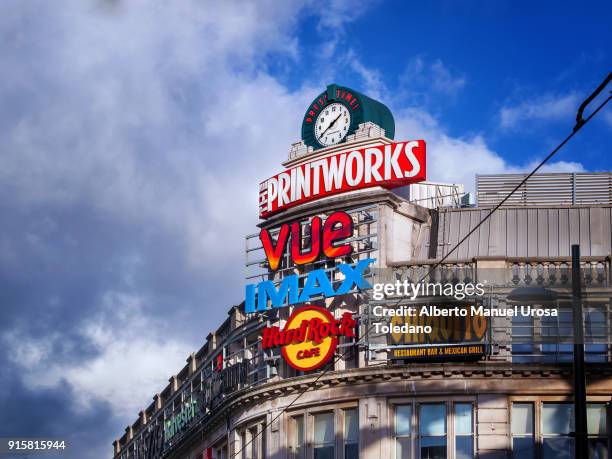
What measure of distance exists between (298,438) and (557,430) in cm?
1290

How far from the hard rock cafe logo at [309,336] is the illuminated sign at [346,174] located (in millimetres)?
6257

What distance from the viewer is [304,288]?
7888cm

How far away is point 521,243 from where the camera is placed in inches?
3078

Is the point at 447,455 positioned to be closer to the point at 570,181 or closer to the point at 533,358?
the point at 533,358

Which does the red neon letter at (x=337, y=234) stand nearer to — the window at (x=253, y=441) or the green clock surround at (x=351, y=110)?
the green clock surround at (x=351, y=110)

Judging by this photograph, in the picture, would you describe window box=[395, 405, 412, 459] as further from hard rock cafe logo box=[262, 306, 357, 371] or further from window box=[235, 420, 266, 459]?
window box=[235, 420, 266, 459]

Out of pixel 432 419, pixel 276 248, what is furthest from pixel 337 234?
pixel 432 419

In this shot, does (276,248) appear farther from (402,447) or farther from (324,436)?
(402,447)

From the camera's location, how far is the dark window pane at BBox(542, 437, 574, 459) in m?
71.8

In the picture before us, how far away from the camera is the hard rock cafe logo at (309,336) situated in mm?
76875

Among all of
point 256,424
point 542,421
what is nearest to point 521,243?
point 542,421

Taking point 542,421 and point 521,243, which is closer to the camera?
point 542,421

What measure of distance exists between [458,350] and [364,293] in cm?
612

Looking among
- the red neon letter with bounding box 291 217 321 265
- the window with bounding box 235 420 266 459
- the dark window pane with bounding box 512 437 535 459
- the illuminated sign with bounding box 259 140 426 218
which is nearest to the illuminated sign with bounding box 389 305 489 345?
the dark window pane with bounding box 512 437 535 459
